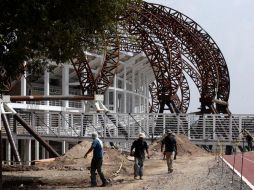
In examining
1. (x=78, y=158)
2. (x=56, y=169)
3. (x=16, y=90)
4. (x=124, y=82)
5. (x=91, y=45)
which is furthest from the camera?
(x=124, y=82)

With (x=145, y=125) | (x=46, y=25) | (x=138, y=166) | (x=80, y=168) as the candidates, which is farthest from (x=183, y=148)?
(x=46, y=25)

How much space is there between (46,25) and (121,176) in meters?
7.90

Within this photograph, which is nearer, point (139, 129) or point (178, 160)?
point (178, 160)

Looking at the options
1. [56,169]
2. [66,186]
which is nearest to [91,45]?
[66,186]

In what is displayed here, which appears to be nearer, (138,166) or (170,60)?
(138,166)

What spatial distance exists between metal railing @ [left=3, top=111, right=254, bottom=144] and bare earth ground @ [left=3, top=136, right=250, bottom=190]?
1081 cm

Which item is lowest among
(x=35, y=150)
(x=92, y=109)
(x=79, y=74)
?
(x=35, y=150)

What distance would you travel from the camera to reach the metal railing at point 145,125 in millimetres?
37031

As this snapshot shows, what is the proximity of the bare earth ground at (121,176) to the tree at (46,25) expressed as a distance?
4312mm

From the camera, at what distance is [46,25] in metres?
13.6

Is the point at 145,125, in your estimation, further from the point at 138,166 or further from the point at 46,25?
the point at 46,25

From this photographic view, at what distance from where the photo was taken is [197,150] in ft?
104

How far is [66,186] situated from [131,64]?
41.5 meters

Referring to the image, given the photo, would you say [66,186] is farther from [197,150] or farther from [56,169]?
[197,150]
